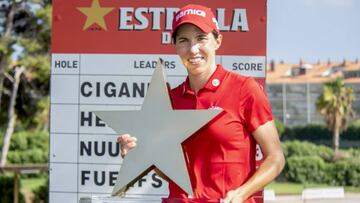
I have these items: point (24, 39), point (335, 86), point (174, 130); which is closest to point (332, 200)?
point (24, 39)

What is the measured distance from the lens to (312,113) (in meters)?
71.8

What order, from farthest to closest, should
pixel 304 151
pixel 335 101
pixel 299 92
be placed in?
pixel 299 92 → pixel 335 101 → pixel 304 151

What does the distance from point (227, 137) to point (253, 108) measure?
0.11 meters

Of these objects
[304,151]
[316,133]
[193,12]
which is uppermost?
[316,133]

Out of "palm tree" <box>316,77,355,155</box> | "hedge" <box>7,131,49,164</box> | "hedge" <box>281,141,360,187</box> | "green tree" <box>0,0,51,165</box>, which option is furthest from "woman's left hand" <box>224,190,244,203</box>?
"palm tree" <box>316,77,355,155</box>

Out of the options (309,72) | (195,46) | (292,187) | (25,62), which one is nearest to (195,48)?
(195,46)

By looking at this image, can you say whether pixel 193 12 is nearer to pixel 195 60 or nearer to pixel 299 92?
pixel 195 60

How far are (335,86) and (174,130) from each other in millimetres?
35941

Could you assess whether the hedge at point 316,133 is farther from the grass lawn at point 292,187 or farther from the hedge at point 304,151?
the grass lawn at point 292,187

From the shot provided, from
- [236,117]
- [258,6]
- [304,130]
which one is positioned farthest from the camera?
[304,130]

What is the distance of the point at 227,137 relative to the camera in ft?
6.85

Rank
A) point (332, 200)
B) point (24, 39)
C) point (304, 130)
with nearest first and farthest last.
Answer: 1. point (332, 200)
2. point (24, 39)
3. point (304, 130)

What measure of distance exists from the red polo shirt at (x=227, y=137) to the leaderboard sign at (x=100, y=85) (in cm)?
168

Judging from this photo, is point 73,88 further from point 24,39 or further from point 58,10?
point 24,39
